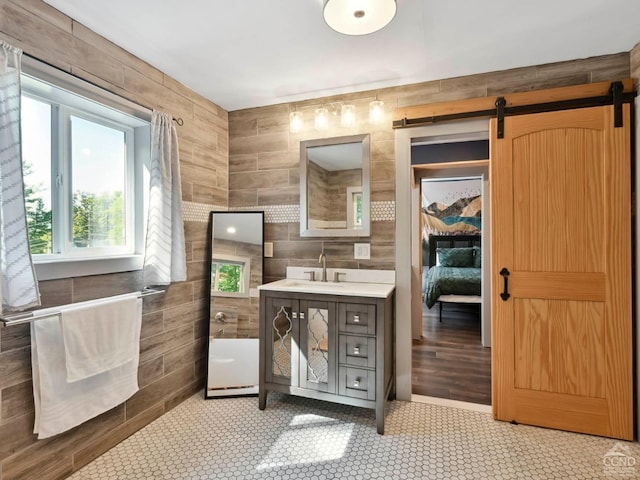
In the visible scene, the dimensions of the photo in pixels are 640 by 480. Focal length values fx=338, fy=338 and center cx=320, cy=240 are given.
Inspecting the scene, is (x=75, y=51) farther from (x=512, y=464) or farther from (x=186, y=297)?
(x=512, y=464)

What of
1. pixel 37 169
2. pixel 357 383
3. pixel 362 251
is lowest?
pixel 357 383

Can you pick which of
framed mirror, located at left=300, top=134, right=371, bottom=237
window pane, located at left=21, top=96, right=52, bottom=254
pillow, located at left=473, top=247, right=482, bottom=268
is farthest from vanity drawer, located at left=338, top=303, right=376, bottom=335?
pillow, located at left=473, top=247, right=482, bottom=268

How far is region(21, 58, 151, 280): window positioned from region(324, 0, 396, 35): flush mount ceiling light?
54.0 inches

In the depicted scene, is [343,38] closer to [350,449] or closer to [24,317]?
[24,317]

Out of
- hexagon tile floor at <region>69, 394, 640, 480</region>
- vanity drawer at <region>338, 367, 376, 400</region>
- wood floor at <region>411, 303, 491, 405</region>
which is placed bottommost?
hexagon tile floor at <region>69, 394, 640, 480</region>

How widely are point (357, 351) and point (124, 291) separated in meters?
1.55

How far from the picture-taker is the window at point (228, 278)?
9.20ft

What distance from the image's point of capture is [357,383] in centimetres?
225

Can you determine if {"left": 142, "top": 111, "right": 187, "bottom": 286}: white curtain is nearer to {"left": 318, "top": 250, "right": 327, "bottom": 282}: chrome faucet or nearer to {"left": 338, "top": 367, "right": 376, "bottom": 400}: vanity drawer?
{"left": 318, "top": 250, "right": 327, "bottom": 282}: chrome faucet

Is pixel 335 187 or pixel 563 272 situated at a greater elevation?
pixel 335 187

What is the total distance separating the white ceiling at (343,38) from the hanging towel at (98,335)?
1.57 meters

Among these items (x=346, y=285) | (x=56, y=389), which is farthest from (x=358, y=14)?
(x=56, y=389)

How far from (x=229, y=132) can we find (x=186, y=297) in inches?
61.0

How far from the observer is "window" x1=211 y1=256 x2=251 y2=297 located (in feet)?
9.20
